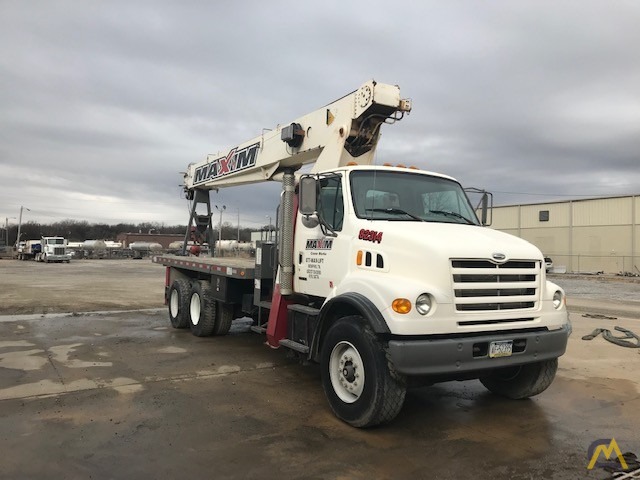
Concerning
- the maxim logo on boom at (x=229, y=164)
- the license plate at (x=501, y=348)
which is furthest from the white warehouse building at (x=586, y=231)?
the license plate at (x=501, y=348)

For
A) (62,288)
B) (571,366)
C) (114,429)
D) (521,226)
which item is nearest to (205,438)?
(114,429)

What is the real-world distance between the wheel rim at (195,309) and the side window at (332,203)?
469 cm

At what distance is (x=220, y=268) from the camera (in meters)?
8.67

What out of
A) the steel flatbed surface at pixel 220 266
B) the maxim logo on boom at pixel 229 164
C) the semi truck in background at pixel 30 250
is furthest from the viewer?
the semi truck in background at pixel 30 250

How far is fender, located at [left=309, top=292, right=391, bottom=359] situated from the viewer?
457 centimetres

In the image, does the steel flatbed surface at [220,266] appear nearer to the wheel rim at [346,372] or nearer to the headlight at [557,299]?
the wheel rim at [346,372]

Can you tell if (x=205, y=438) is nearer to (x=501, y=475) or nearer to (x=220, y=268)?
(x=501, y=475)

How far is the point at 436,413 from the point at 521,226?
4496 cm

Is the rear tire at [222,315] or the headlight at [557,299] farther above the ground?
the headlight at [557,299]

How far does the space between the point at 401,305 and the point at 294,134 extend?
14.6 ft

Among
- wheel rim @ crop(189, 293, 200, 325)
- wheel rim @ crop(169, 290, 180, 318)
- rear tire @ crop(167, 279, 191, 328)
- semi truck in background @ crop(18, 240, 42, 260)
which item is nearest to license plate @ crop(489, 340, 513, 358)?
wheel rim @ crop(189, 293, 200, 325)

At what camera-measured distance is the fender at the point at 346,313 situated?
180 inches

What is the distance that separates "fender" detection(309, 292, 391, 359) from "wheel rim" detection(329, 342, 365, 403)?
0.35 m

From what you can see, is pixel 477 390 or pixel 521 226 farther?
pixel 521 226
